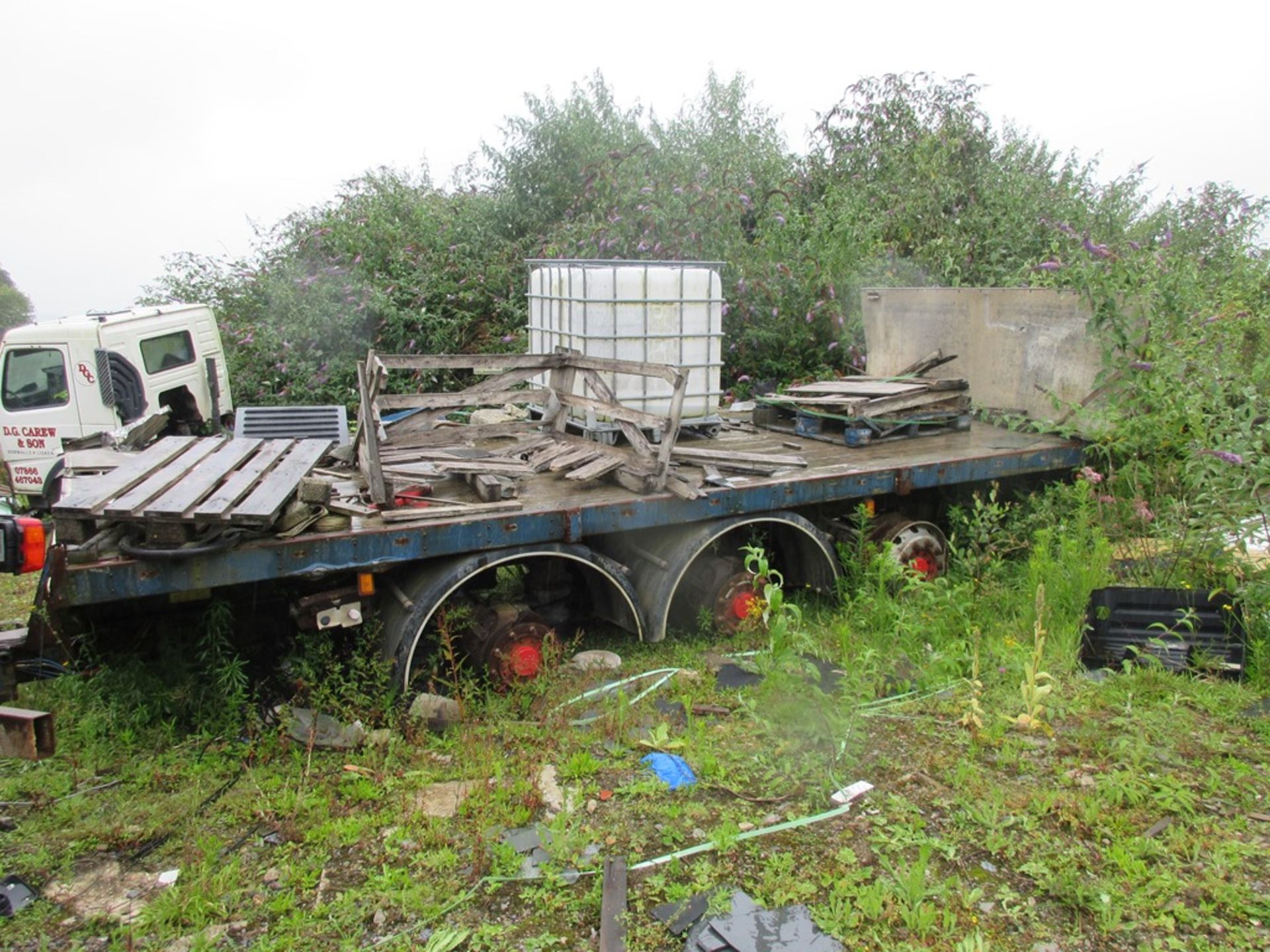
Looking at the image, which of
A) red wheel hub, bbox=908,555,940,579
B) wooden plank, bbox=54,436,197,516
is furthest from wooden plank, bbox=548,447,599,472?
red wheel hub, bbox=908,555,940,579

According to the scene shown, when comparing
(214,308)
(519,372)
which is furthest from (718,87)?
(519,372)

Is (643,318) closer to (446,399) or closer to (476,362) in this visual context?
(476,362)

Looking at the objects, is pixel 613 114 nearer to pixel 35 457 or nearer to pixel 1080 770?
pixel 35 457

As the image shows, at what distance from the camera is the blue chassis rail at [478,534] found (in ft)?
13.3

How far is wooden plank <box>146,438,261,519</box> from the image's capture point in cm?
404

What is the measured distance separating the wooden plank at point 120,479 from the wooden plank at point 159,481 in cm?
4

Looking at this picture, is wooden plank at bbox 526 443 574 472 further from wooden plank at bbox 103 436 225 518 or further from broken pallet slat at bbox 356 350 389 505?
wooden plank at bbox 103 436 225 518

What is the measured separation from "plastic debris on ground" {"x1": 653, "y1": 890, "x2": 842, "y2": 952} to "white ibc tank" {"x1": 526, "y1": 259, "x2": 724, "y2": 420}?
3.99 meters

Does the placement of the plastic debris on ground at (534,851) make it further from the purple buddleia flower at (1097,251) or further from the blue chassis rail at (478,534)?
the purple buddleia flower at (1097,251)

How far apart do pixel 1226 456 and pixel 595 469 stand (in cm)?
363

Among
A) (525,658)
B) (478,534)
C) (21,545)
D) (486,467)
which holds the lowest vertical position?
(525,658)

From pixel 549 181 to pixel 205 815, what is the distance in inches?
414

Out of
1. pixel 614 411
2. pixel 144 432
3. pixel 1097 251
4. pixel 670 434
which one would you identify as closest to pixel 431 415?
pixel 614 411

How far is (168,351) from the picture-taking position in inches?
413
